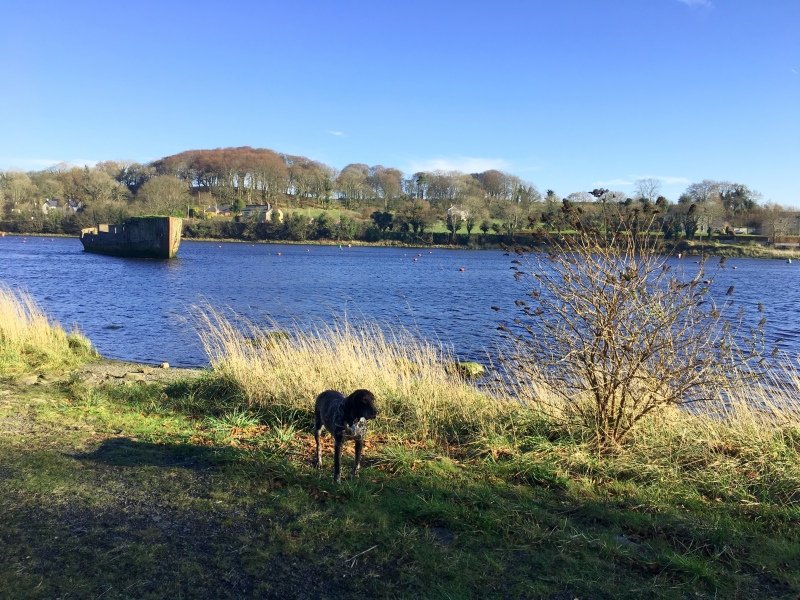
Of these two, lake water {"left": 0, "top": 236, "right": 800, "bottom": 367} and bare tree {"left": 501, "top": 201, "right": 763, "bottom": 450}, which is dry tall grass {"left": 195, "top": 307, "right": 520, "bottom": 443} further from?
lake water {"left": 0, "top": 236, "right": 800, "bottom": 367}

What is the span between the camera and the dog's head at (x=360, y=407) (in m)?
4.69

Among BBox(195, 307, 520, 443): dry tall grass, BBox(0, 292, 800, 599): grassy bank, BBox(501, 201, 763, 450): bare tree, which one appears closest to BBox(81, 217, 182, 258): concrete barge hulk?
BBox(195, 307, 520, 443): dry tall grass

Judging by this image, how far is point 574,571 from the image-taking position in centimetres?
376

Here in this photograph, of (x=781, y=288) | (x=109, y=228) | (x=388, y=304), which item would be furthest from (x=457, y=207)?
(x=388, y=304)

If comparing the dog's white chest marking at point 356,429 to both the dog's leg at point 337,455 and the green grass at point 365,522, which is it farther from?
the green grass at point 365,522

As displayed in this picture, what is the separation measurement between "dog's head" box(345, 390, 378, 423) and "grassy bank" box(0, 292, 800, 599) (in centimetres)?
66

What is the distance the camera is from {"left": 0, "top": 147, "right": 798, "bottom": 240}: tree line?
109 meters

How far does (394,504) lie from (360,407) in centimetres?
86

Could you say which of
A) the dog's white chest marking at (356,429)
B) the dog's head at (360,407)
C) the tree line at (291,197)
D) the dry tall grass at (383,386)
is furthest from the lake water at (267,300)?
the tree line at (291,197)

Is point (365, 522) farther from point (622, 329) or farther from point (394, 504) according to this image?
point (622, 329)

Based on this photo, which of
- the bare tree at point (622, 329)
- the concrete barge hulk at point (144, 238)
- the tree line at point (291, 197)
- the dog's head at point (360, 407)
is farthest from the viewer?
the tree line at point (291, 197)

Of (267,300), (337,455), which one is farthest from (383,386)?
(267,300)

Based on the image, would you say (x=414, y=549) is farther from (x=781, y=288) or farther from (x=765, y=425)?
Answer: (x=781, y=288)

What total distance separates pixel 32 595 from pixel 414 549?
2.34 m
